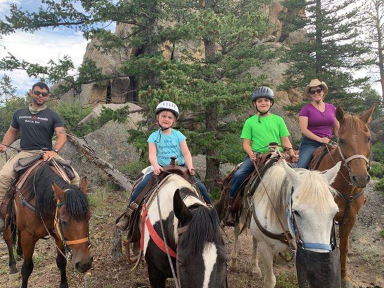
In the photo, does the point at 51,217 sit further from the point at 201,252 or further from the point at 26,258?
the point at 201,252

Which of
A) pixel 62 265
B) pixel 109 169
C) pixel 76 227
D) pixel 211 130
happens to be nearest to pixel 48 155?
pixel 62 265

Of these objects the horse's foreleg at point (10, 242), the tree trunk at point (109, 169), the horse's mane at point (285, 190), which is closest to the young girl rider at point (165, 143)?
the horse's mane at point (285, 190)

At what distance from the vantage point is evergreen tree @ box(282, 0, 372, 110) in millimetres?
18031

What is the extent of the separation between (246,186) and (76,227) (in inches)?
105

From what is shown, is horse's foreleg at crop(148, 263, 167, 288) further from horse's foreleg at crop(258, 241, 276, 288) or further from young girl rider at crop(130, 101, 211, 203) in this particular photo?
horse's foreleg at crop(258, 241, 276, 288)

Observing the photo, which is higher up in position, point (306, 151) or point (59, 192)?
point (306, 151)

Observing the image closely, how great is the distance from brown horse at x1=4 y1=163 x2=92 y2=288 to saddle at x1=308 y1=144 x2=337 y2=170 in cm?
369

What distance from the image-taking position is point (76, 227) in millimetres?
3752

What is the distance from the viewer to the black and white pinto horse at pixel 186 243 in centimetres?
232

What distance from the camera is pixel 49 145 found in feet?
19.5

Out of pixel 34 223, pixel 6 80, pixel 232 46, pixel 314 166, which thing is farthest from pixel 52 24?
pixel 6 80

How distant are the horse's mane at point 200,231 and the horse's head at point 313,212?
2.96 ft

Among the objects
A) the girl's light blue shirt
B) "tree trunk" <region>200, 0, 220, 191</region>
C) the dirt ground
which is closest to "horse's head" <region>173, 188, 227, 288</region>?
the girl's light blue shirt

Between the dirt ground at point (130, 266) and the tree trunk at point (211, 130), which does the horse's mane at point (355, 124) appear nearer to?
the dirt ground at point (130, 266)
